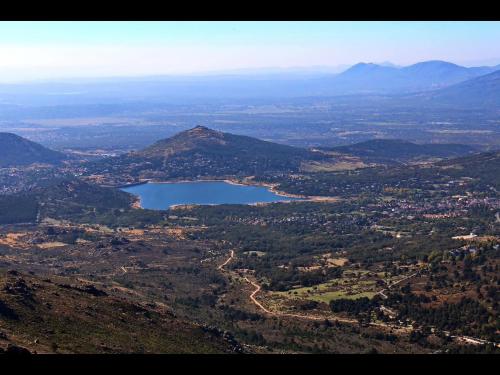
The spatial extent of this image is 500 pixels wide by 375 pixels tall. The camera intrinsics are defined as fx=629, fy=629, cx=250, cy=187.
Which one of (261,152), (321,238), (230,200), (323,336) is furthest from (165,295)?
(261,152)

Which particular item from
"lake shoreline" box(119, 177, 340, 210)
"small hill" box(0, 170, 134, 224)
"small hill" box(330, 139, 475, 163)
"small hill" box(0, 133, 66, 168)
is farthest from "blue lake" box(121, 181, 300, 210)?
"small hill" box(330, 139, 475, 163)

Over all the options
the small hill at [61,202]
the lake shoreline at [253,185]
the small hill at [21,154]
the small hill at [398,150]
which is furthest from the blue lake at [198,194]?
the small hill at [398,150]

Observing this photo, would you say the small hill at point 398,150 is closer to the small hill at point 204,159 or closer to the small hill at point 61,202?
the small hill at point 204,159

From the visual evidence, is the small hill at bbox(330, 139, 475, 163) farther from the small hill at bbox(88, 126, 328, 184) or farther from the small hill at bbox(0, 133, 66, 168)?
the small hill at bbox(0, 133, 66, 168)

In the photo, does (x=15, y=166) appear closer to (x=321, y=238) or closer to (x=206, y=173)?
(x=206, y=173)
